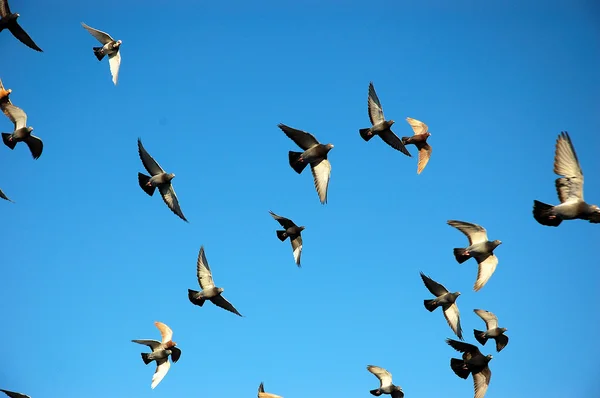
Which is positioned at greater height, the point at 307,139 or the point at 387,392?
the point at 307,139

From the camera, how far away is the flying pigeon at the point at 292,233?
25734 millimetres

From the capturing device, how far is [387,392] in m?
25.2

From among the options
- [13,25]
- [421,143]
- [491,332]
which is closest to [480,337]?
[491,332]

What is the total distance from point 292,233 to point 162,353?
6.32m

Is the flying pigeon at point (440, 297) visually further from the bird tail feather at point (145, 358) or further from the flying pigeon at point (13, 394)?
the flying pigeon at point (13, 394)

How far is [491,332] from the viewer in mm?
23375

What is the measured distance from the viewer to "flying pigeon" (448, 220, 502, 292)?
72.4 feet

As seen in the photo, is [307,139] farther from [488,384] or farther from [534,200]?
[488,384]

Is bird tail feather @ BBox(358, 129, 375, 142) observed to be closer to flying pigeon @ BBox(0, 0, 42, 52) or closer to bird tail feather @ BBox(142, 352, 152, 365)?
bird tail feather @ BBox(142, 352, 152, 365)

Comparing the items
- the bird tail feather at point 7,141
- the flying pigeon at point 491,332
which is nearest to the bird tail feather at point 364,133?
the flying pigeon at point 491,332

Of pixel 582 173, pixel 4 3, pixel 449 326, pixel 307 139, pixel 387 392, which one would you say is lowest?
pixel 387 392

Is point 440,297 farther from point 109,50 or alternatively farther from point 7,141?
point 7,141

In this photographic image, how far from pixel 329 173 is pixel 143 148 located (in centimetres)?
614

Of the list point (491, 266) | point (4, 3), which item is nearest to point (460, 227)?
point (491, 266)
